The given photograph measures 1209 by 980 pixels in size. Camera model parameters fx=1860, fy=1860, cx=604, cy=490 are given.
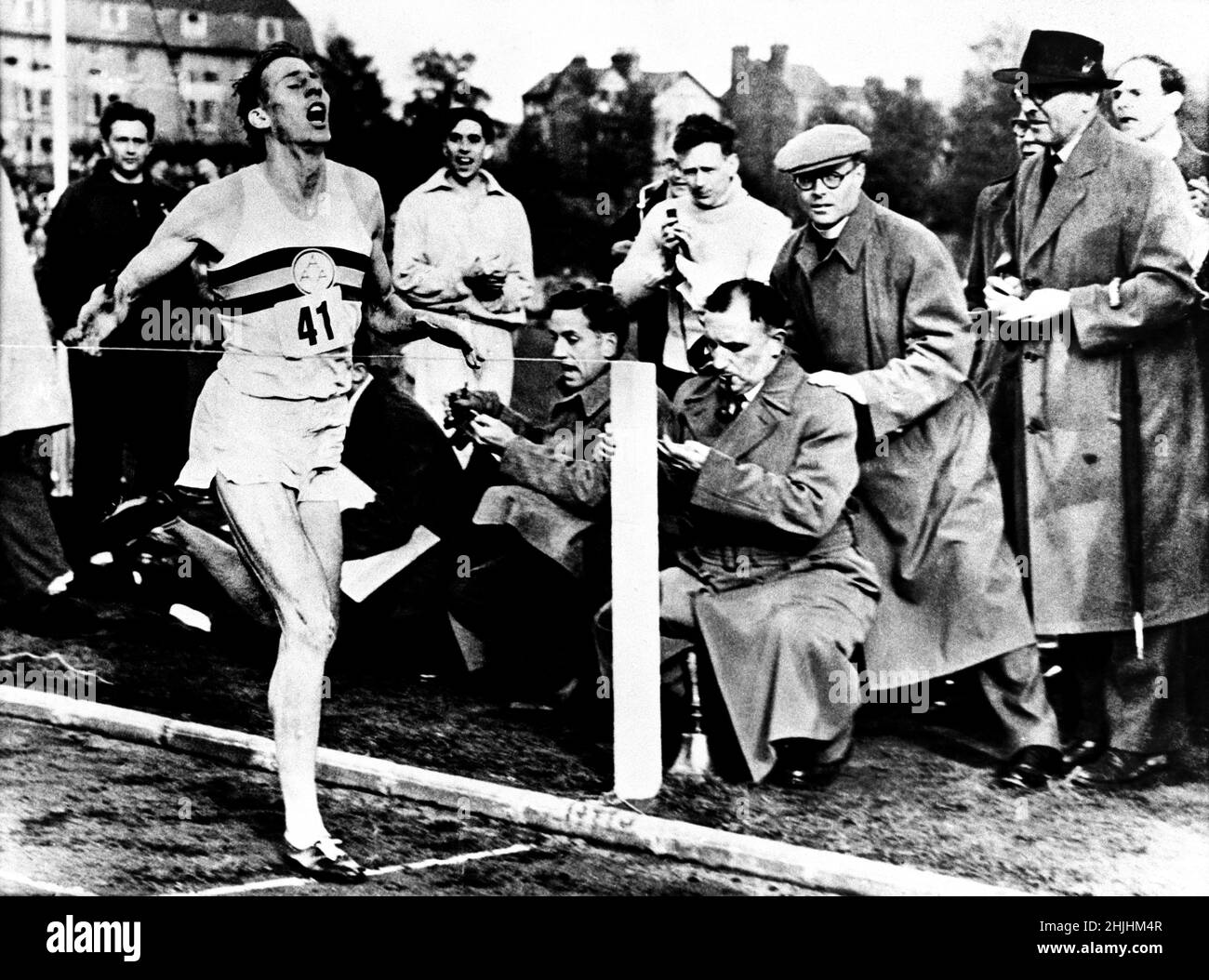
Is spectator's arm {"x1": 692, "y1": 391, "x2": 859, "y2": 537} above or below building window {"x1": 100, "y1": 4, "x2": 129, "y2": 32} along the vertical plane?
below

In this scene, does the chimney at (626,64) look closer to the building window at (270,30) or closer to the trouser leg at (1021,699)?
the building window at (270,30)

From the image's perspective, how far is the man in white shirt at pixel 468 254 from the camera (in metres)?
6.50

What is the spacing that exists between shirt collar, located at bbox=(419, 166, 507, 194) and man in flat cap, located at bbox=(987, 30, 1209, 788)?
1.74 m

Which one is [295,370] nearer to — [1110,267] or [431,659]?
[431,659]

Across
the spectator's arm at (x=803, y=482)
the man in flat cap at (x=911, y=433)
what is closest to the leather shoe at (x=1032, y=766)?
the man in flat cap at (x=911, y=433)

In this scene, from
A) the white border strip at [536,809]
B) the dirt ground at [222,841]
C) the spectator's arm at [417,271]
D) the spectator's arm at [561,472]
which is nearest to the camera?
the white border strip at [536,809]

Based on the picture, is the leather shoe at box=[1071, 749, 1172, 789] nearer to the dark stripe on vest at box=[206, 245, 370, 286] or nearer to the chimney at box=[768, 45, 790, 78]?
the chimney at box=[768, 45, 790, 78]

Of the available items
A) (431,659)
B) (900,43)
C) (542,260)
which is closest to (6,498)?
(431,659)

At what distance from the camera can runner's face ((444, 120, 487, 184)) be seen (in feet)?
21.4

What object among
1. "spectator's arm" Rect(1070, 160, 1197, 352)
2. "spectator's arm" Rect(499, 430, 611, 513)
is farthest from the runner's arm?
"spectator's arm" Rect(1070, 160, 1197, 352)

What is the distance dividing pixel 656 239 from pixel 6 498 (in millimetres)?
2564

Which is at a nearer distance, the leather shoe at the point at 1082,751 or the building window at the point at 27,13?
the leather shoe at the point at 1082,751

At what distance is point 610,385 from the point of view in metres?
6.38

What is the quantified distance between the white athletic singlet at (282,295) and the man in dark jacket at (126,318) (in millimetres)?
189
